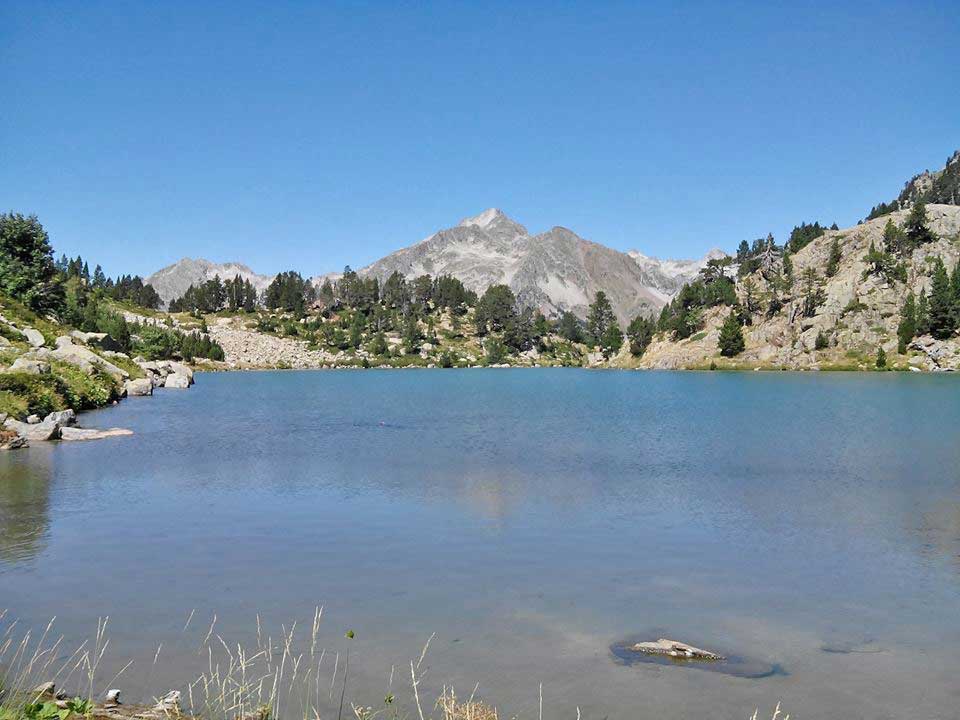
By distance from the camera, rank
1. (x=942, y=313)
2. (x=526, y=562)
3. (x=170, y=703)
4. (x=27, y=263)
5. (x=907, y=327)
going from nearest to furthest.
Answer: (x=170, y=703) < (x=526, y=562) < (x=27, y=263) < (x=942, y=313) < (x=907, y=327)

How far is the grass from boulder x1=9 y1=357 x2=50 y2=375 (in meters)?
41.5

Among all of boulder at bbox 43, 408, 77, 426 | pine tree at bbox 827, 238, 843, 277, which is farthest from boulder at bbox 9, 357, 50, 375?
pine tree at bbox 827, 238, 843, 277

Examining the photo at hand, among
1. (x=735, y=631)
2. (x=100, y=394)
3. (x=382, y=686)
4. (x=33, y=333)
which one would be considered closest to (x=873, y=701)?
(x=735, y=631)

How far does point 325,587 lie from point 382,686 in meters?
5.32

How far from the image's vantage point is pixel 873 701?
10953 millimetres

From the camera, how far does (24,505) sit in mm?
24156

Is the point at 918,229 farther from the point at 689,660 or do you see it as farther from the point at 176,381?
the point at 689,660

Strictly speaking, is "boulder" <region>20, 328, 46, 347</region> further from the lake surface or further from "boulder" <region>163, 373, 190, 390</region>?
"boulder" <region>163, 373, 190, 390</region>

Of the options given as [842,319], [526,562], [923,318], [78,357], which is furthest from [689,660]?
[842,319]

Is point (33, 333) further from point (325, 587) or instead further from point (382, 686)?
point (382, 686)

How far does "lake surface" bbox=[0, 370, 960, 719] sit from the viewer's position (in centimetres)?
1184

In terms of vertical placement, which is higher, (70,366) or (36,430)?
(70,366)

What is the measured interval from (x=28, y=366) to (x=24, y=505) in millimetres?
30640

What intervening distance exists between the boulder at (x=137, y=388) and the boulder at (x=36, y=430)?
42619mm
